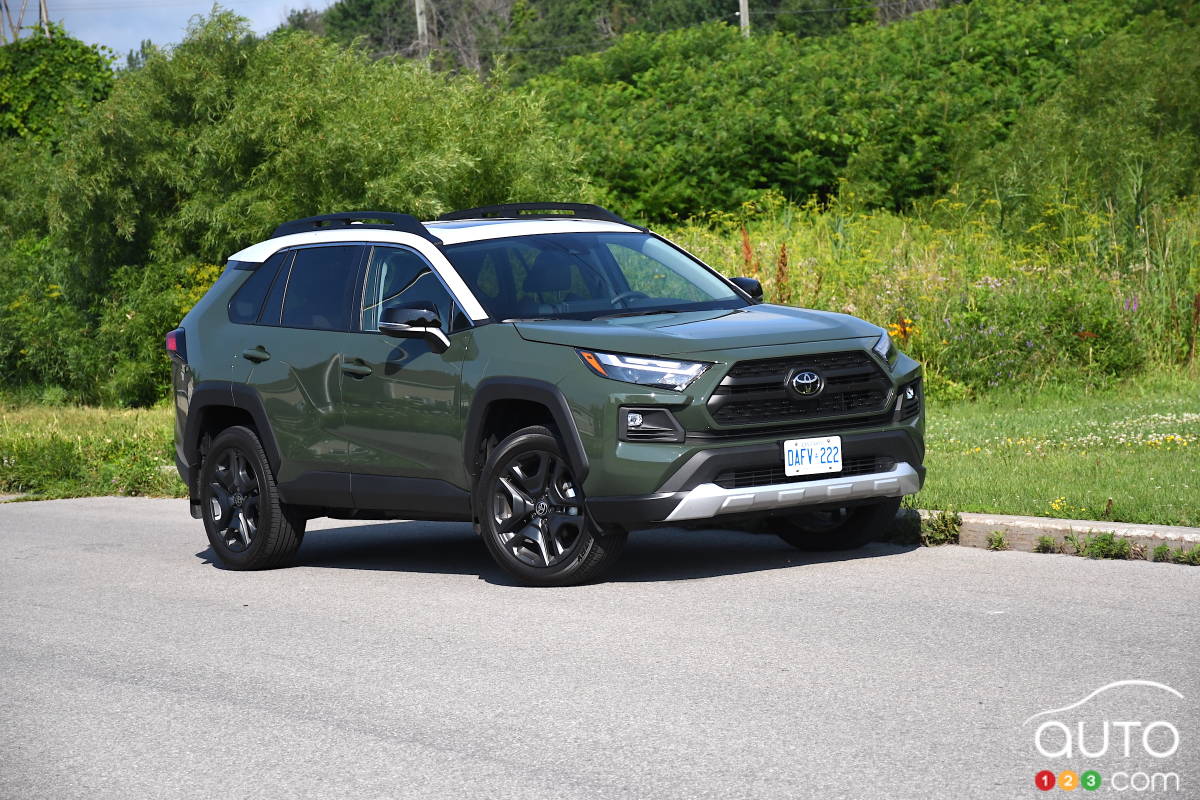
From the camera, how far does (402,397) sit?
9.10 metres

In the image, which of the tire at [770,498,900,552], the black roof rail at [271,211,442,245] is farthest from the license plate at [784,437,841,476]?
the black roof rail at [271,211,442,245]

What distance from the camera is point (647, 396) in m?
8.02

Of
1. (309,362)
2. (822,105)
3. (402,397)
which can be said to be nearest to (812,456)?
(402,397)

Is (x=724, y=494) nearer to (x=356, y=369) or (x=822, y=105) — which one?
(x=356, y=369)

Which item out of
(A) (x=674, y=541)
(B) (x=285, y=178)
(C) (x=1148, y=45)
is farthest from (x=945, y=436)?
(C) (x=1148, y=45)

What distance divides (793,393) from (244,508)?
151 inches

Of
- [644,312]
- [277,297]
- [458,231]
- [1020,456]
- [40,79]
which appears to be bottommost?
[1020,456]

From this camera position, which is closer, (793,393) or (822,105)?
(793,393)

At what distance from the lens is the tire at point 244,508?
33.0ft

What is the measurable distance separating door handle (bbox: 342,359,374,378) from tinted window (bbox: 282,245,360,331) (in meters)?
0.28

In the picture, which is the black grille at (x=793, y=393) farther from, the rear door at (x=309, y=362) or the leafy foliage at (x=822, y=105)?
the leafy foliage at (x=822, y=105)

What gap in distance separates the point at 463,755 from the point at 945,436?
8.54 metres

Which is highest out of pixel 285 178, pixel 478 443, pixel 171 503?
pixel 285 178

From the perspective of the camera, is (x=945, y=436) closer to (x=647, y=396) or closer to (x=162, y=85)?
(x=647, y=396)
